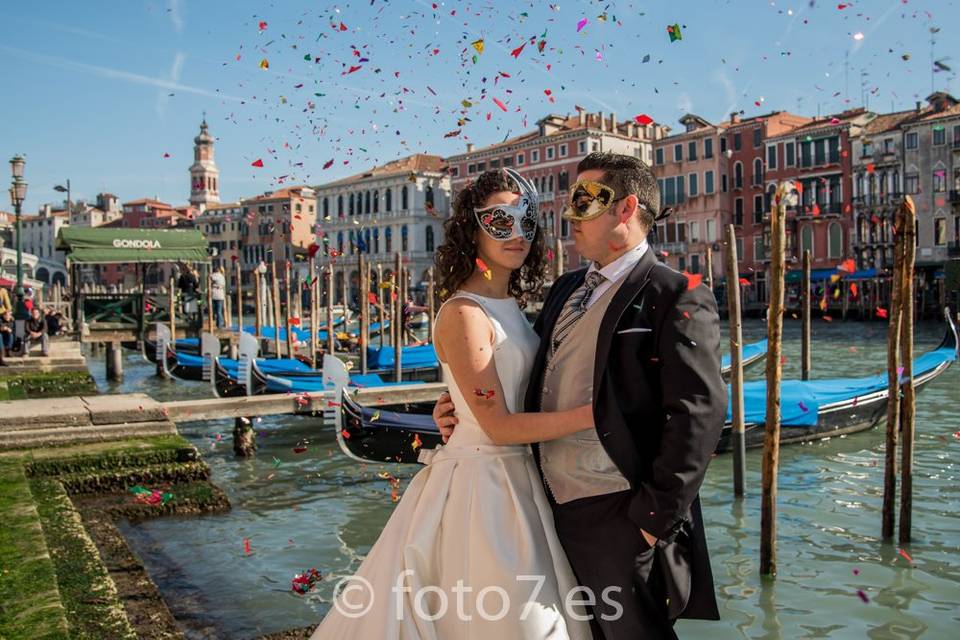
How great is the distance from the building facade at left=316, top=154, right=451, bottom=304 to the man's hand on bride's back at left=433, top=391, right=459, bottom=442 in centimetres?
4935

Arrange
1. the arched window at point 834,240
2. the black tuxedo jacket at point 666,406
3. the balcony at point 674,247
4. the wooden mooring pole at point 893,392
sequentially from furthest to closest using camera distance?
1. the balcony at point 674,247
2. the arched window at point 834,240
3. the wooden mooring pole at point 893,392
4. the black tuxedo jacket at point 666,406

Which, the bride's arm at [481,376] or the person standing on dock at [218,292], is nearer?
the bride's arm at [481,376]

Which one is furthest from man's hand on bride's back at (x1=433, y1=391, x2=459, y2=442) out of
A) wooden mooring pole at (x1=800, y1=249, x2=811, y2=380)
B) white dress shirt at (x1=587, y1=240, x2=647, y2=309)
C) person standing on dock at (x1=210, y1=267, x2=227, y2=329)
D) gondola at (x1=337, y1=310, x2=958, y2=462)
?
person standing on dock at (x1=210, y1=267, x2=227, y2=329)

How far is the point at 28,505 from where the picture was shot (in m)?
4.19

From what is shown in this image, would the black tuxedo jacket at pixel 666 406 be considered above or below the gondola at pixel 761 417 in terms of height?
above

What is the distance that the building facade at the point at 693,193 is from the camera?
42.1 meters

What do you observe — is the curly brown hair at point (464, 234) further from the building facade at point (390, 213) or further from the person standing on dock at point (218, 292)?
the building facade at point (390, 213)

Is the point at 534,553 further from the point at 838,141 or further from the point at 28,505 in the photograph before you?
the point at 838,141

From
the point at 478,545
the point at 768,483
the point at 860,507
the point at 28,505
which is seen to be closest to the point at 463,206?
the point at 478,545

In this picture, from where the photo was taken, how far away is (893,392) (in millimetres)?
5719

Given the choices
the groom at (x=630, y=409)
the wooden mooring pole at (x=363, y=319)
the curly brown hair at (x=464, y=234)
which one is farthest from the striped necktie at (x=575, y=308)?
the wooden mooring pole at (x=363, y=319)

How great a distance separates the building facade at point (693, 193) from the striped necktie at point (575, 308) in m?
40.4

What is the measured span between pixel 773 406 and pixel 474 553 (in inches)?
148

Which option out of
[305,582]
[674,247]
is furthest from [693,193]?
[305,582]
